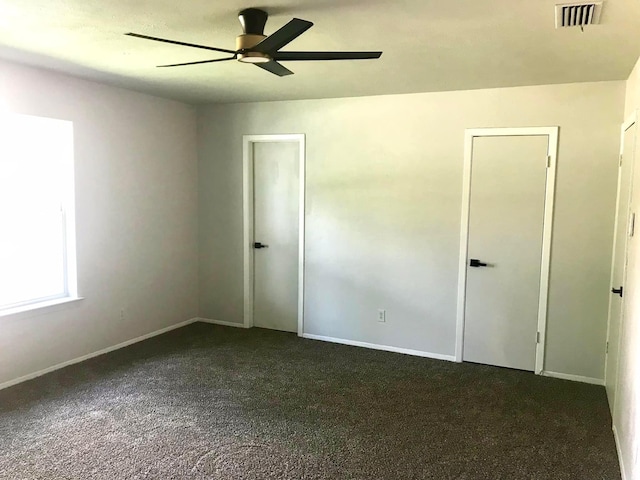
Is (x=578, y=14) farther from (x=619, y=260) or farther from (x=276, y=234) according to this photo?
(x=276, y=234)

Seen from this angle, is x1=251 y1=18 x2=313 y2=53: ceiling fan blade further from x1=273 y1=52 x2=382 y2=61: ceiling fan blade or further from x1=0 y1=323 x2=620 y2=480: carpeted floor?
x1=0 y1=323 x2=620 y2=480: carpeted floor

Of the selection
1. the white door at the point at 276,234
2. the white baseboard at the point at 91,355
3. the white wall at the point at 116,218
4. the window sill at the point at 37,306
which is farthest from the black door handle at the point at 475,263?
the window sill at the point at 37,306

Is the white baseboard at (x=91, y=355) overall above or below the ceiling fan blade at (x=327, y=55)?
below

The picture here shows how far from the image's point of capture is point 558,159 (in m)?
4.00

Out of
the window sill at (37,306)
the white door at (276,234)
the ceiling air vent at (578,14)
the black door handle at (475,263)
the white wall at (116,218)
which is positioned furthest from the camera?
the white door at (276,234)

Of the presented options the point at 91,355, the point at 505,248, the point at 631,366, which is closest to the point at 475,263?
the point at 505,248

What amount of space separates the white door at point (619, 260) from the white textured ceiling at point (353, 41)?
0.61m

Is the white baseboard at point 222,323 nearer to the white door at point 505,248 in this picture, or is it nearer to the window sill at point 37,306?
the window sill at point 37,306

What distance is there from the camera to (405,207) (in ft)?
15.0

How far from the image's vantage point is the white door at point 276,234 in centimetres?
517

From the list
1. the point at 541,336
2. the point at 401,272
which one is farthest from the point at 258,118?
the point at 541,336

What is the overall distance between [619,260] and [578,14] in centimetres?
191

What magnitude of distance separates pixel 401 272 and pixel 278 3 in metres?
2.85

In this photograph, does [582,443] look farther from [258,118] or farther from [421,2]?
[258,118]
